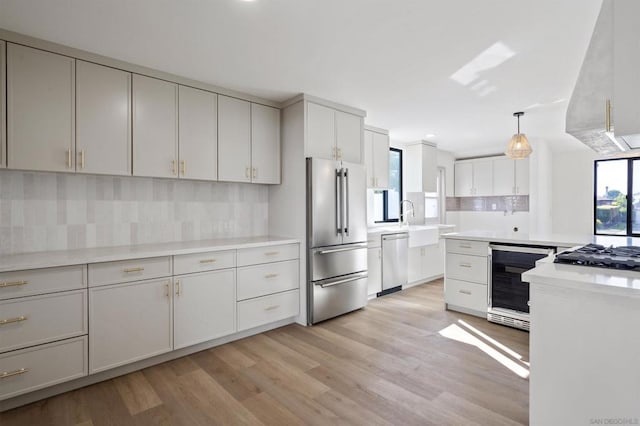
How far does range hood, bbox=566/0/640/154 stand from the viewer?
179 cm

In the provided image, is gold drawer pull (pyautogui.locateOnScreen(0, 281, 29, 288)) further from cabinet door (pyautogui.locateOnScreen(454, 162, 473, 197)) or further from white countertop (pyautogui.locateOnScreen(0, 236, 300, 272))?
cabinet door (pyautogui.locateOnScreen(454, 162, 473, 197))

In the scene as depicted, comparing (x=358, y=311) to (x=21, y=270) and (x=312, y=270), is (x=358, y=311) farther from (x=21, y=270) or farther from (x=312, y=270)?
(x=21, y=270)

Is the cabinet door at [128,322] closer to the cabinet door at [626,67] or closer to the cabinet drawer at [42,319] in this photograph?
the cabinet drawer at [42,319]

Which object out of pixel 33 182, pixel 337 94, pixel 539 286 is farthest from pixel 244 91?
pixel 539 286

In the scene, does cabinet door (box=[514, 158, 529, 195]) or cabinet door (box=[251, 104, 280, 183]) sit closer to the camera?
cabinet door (box=[251, 104, 280, 183])

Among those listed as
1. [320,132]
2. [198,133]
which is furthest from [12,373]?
[320,132]

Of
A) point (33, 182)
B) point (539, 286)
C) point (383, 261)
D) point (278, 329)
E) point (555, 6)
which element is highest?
point (555, 6)

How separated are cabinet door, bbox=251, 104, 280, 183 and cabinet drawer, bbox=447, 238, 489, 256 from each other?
2143 millimetres

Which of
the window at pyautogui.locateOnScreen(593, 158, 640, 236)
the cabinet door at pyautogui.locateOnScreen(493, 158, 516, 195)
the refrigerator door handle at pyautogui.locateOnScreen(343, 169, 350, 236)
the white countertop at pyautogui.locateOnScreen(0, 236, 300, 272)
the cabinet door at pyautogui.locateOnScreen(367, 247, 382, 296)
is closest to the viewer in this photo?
the white countertop at pyautogui.locateOnScreen(0, 236, 300, 272)

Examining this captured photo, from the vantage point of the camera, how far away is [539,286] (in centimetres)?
158

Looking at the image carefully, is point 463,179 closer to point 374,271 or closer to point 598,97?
point 374,271

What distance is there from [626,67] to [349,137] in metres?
2.69

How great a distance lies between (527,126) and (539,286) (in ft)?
13.4

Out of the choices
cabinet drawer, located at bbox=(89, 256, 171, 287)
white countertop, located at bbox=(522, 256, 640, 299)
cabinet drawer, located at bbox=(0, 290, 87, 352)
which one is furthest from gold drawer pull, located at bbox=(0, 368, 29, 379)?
white countertop, located at bbox=(522, 256, 640, 299)
